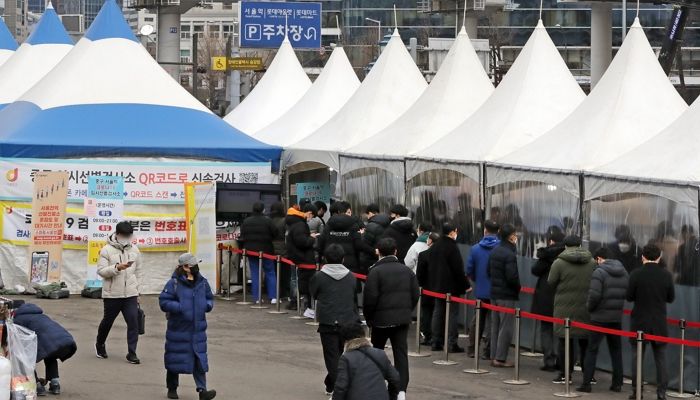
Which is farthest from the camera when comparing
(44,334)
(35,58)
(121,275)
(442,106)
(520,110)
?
(35,58)

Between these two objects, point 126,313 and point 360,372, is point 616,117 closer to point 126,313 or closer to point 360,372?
point 126,313

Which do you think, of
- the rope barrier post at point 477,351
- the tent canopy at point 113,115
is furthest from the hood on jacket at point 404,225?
the tent canopy at point 113,115

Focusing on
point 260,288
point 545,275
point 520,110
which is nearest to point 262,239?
point 260,288

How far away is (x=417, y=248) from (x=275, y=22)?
126ft

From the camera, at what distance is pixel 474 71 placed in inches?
883

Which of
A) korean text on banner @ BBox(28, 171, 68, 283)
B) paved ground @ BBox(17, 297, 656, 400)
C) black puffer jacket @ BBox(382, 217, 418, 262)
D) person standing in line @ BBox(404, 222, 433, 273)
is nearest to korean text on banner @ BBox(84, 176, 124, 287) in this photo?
korean text on banner @ BBox(28, 171, 68, 283)

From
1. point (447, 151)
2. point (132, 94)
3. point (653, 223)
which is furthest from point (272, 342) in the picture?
point (132, 94)

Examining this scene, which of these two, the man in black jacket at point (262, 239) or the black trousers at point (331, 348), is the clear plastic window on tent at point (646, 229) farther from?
the man in black jacket at point (262, 239)

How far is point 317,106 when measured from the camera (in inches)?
1088

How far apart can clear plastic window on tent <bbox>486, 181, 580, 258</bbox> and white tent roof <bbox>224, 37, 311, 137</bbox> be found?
12.8 meters

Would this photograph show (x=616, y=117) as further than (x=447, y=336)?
Yes

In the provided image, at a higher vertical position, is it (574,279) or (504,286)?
(574,279)

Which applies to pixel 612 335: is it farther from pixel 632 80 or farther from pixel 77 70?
pixel 77 70

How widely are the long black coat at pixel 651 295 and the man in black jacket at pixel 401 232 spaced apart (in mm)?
4828
